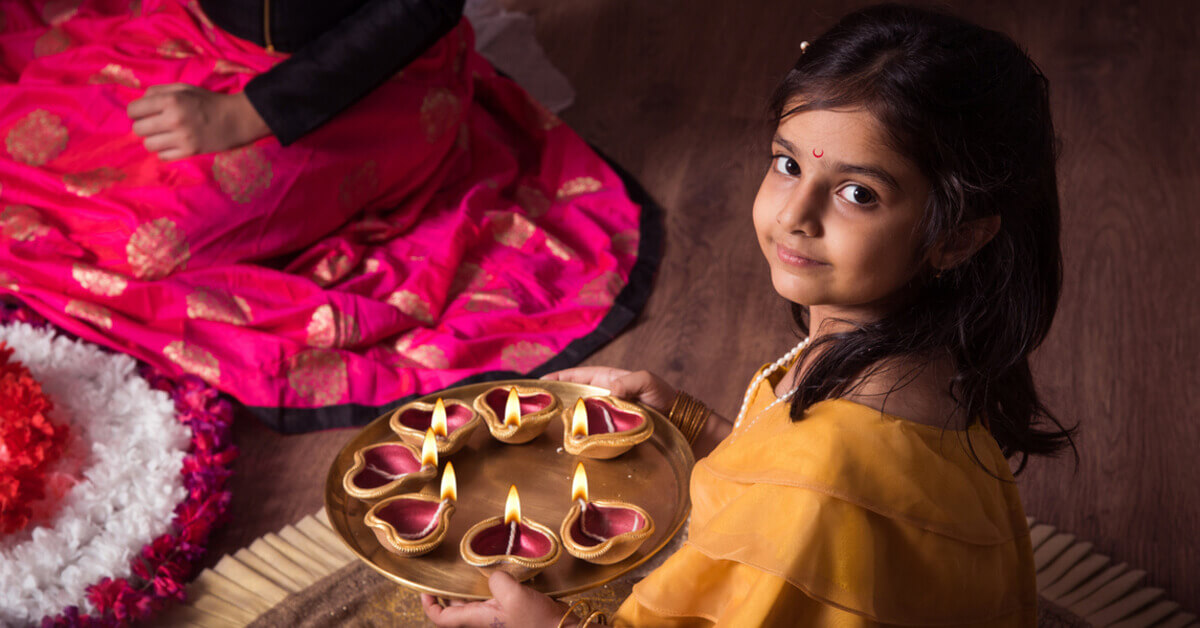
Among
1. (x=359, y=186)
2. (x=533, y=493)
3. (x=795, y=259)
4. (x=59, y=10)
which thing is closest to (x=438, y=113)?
(x=359, y=186)

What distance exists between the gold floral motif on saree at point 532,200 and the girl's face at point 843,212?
120cm

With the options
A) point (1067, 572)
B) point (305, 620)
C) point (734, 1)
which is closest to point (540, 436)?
point (305, 620)

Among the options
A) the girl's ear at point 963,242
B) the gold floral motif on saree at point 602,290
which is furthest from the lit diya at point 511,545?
the gold floral motif on saree at point 602,290

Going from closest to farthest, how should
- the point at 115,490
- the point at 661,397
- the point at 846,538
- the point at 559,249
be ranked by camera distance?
the point at 846,538 < the point at 661,397 < the point at 115,490 < the point at 559,249

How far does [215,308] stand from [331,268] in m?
0.23

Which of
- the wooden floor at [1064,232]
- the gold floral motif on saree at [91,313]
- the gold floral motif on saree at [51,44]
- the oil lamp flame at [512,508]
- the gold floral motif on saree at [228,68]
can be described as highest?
the gold floral motif on saree at [51,44]

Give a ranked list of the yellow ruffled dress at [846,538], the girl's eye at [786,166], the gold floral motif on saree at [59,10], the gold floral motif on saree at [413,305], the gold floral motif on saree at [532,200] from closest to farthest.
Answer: the yellow ruffled dress at [846,538] < the girl's eye at [786,166] < the gold floral motif on saree at [413,305] < the gold floral motif on saree at [59,10] < the gold floral motif on saree at [532,200]

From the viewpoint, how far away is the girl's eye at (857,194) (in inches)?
34.9

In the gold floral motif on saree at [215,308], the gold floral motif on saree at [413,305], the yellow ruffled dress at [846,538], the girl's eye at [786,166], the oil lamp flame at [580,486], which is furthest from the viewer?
the gold floral motif on saree at [413,305]

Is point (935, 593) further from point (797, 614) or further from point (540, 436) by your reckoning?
point (540, 436)

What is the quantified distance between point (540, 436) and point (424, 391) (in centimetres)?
57

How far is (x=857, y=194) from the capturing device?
889 mm

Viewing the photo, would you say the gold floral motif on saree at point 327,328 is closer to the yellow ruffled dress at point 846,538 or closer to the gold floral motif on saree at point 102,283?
the gold floral motif on saree at point 102,283

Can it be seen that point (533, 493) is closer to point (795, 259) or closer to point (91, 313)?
point (795, 259)
